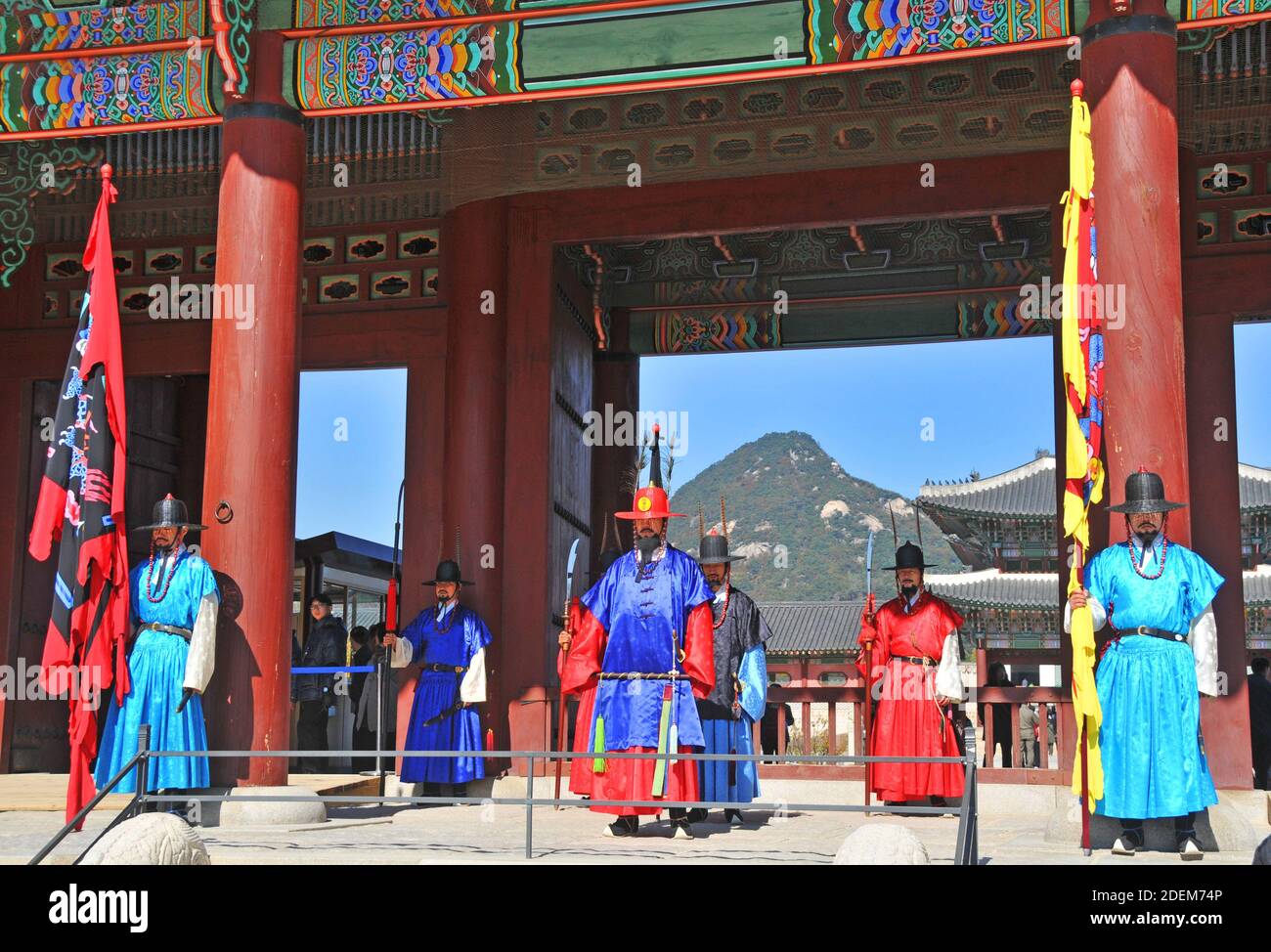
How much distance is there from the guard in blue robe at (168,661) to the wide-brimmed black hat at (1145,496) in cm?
435

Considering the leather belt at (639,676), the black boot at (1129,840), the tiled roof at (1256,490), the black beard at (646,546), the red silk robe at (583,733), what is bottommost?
the black boot at (1129,840)

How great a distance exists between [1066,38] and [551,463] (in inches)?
185

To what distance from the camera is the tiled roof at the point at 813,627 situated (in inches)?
1490

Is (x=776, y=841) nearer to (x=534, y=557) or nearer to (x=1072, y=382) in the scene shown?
(x=1072, y=382)

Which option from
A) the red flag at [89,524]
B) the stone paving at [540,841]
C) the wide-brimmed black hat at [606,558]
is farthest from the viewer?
the wide-brimmed black hat at [606,558]

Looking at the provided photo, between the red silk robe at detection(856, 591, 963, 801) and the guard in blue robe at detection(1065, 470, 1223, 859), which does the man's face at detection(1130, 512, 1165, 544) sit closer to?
the guard in blue robe at detection(1065, 470, 1223, 859)

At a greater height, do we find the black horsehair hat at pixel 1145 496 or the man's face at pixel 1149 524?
the black horsehair hat at pixel 1145 496

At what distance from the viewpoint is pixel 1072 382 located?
6.62m

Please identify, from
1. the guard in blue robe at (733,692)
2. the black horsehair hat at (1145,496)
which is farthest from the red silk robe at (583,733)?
the black horsehair hat at (1145,496)

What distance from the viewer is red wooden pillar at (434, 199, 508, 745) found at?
1053cm

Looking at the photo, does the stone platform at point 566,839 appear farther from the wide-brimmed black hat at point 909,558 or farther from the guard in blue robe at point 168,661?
the wide-brimmed black hat at point 909,558

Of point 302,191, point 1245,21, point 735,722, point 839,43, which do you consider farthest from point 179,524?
point 1245,21

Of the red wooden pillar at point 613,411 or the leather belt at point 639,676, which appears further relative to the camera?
Result: the red wooden pillar at point 613,411

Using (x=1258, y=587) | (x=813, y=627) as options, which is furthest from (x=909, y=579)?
(x=813, y=627)
